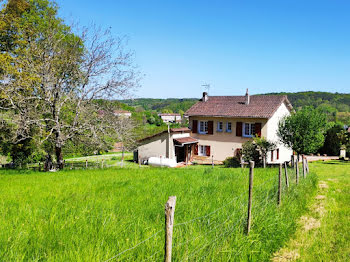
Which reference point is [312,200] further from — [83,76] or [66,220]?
[83,76]

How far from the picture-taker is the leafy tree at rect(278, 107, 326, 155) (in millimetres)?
25344

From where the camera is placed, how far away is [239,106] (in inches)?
1278

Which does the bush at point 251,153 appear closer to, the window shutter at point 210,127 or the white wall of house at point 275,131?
the white wall of house at point 275,131

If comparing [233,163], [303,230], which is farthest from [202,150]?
[303,230]

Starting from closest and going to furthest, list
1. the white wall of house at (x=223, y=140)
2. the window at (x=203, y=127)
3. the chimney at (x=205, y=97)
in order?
the white wall of house at (x=223, y=140) < the window at (x=203, y=127) < the chimney at (x=205, y=97)

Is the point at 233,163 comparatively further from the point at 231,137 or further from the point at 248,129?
the point at 248,129

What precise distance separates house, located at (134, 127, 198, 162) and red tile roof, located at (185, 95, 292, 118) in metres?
3.68

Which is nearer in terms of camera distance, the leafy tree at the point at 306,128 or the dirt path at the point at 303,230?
the dirt path at the point at 303,230

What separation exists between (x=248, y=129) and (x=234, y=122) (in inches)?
65.5

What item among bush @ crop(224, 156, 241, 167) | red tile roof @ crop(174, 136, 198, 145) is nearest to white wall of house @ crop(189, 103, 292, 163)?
red tile roof @ crop(174, 136, 198, 145)

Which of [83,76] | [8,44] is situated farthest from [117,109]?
[8,44]

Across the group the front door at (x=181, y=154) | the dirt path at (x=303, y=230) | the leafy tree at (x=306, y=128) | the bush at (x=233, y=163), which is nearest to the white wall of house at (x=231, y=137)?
the front door at (x=181, y=154)

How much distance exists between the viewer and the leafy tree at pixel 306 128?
25344mm

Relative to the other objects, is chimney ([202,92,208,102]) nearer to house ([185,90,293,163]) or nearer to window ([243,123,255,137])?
house ([185,90,293,163])
